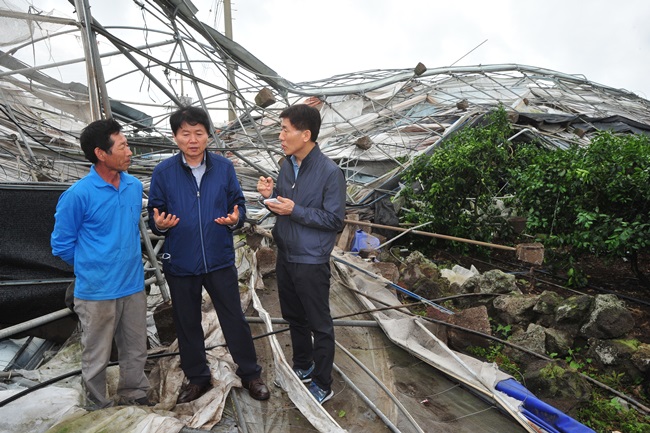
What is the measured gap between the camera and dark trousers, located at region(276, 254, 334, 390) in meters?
2.76

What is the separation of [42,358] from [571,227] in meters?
5.34

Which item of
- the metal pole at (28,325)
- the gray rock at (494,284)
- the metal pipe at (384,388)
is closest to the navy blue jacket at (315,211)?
the metal pipe at (384,388)

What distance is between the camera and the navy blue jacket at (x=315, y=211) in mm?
2705

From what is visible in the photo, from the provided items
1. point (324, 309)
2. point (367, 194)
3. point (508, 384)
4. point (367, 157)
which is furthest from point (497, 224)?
point (324, 309)

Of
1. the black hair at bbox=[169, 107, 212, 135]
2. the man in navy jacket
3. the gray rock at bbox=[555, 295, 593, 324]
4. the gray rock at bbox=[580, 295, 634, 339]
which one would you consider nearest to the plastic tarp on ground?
the man in navy jacket

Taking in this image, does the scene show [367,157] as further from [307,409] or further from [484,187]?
[307,409]

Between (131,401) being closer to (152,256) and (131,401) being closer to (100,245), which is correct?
(100,245)

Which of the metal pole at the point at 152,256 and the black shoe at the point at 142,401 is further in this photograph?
the metal pole at the point at 152,256

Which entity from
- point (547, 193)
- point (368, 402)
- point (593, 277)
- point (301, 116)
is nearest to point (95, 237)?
point (301, 116)

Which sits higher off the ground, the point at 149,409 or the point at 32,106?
the point at 32,106

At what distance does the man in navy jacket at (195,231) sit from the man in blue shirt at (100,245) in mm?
180

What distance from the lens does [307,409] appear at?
2.77 metres

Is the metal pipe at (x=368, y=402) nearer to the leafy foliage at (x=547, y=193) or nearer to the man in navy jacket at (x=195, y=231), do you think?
the man in navy jacket at (x=195, y=231)

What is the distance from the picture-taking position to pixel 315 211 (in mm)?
2688
